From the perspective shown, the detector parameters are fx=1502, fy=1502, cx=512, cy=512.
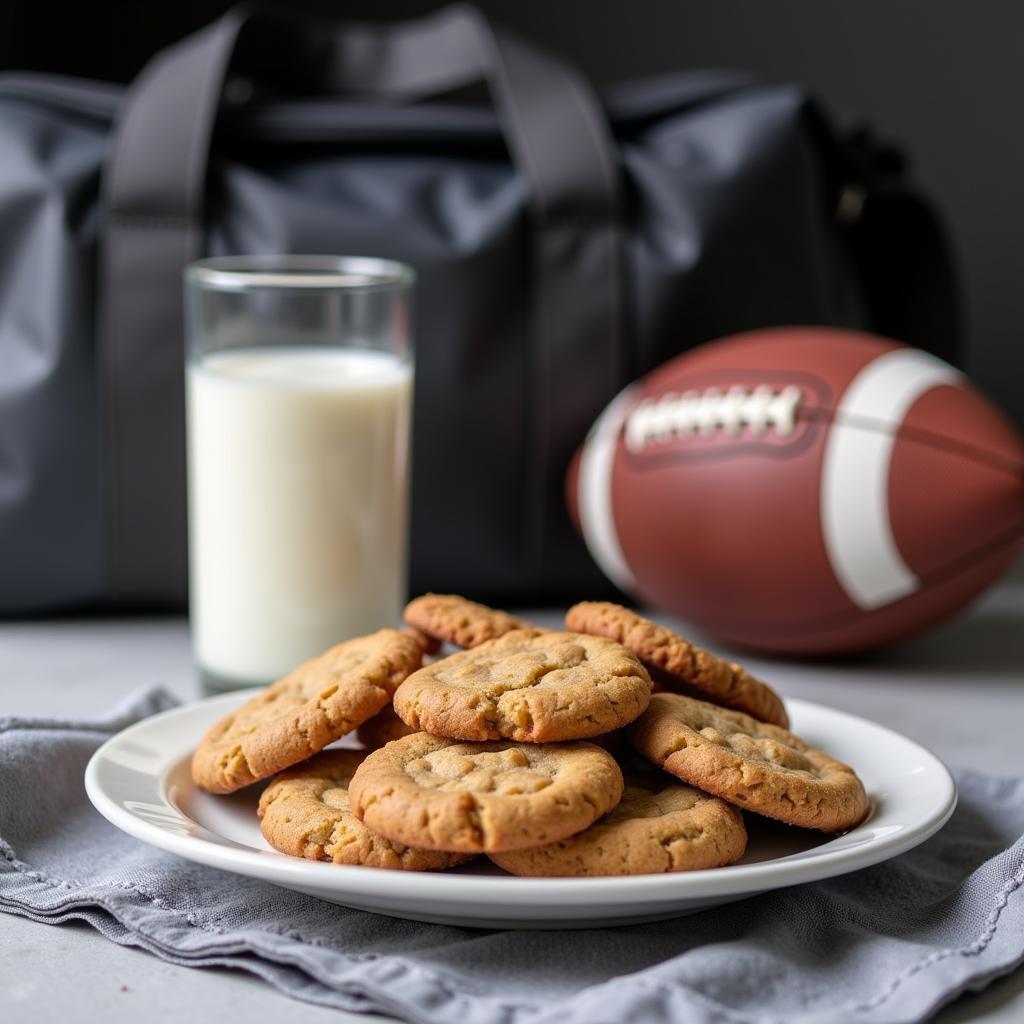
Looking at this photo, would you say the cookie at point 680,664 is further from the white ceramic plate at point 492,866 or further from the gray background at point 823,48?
the gray background at point 823,48

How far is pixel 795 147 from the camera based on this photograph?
1.61 meters

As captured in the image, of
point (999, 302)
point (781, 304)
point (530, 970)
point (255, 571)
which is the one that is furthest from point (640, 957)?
point (999, 302)

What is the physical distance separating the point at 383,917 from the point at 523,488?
32.5 inches

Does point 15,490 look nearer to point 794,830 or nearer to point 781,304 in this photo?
point 781,304

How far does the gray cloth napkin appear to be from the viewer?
0.71m

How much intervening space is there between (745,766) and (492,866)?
0.14 metres

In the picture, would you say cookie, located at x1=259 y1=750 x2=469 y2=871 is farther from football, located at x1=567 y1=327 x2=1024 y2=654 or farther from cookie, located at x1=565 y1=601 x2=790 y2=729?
football, located at x1=567 y1=327 x2=1024 y2=654

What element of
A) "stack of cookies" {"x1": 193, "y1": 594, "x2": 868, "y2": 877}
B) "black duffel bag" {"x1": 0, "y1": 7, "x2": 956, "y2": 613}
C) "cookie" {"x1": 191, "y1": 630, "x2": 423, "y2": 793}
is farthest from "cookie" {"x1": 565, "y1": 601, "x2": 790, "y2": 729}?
"black duffel bag" {"x1": 0, "y1": 7, "x2": 956, "y2": 613}

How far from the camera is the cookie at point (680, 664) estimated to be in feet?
2.93

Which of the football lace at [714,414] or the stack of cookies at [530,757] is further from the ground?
the football lace at [714,414]

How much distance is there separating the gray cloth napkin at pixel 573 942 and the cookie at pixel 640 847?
0.15 feet

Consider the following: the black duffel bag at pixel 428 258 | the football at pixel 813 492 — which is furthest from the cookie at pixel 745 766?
the black duffel bag at pixel 428 258

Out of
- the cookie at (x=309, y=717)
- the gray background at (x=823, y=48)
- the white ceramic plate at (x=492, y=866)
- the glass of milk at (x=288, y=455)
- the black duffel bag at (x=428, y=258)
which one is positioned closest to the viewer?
the white ceramic plate at (x=492, y=866)

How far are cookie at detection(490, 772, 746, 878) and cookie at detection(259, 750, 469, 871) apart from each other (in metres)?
0.05
